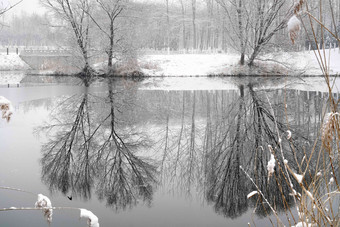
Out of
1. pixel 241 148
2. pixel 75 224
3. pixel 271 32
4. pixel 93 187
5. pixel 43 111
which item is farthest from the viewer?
pixel 271 32

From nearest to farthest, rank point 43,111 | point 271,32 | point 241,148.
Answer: point 241,148
point 43,111
point 271,32

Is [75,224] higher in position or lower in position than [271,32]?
lower

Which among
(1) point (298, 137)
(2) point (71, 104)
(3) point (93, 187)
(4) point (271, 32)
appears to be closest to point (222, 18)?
(4) point (271, 32)

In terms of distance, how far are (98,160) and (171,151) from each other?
138 cm

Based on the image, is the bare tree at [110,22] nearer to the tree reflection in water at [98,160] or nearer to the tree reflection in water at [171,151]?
the tree reflection in water at [171,151]

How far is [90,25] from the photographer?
26.0 m

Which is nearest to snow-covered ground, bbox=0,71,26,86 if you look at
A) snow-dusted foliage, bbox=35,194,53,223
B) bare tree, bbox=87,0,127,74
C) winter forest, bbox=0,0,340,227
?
winter forest, bbox=0,0,340,227

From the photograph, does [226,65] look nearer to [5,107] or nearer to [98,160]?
[98,160]

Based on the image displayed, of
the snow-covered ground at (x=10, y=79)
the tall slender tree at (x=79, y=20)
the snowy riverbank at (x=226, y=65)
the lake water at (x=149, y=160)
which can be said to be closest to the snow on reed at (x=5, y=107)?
the lake water at (x=149, y=160)

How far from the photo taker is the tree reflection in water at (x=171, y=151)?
4.73 meters

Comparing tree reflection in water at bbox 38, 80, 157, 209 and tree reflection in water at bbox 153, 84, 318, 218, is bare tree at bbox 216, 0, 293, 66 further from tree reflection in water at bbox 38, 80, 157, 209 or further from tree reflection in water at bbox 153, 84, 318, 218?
tree reflection in water at bbox 38, 80, 157, 209

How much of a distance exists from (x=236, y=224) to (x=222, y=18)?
26.9m

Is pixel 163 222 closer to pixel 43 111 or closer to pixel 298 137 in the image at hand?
pixel 298 137

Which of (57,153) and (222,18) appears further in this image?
(222,18)
